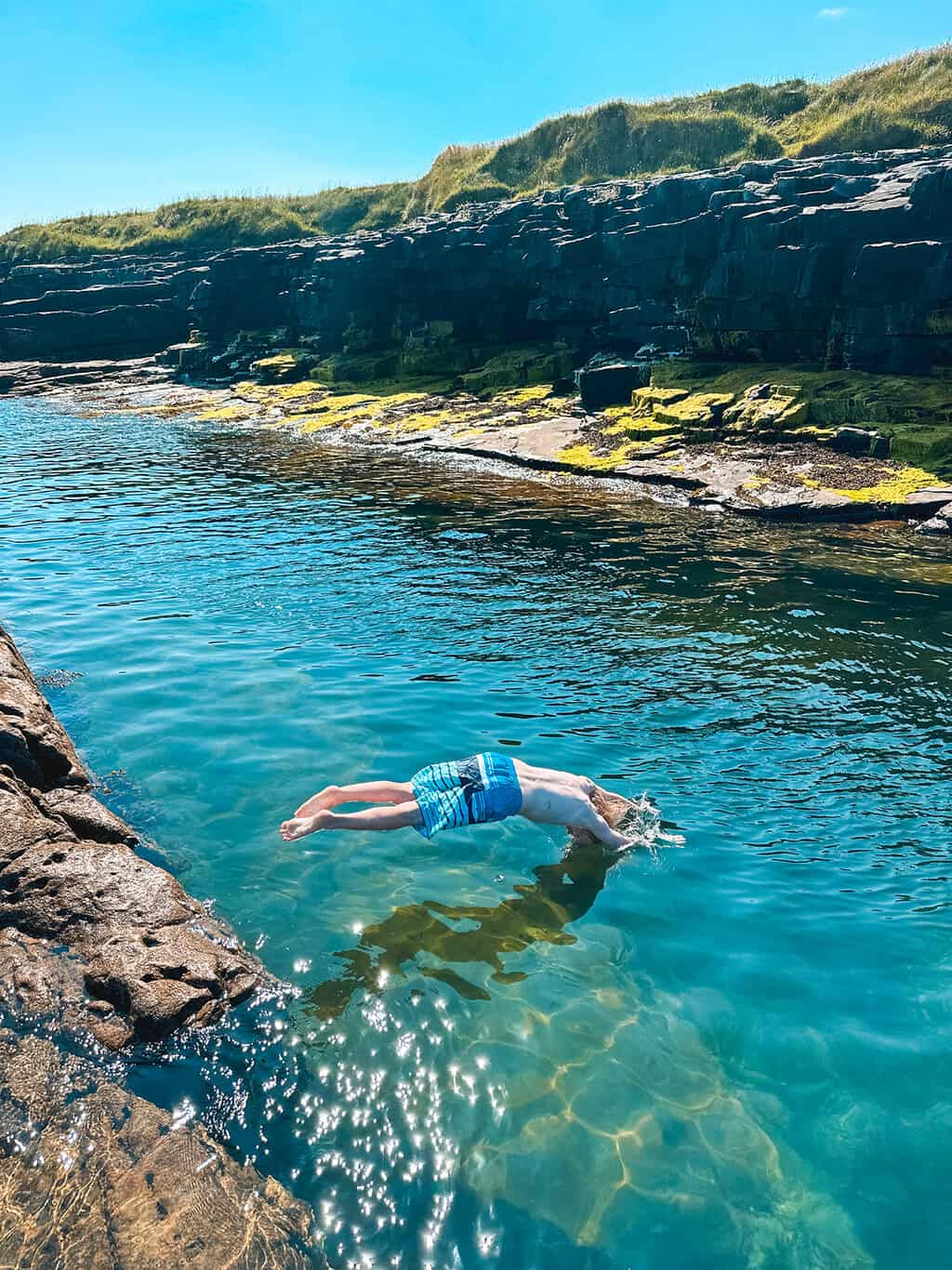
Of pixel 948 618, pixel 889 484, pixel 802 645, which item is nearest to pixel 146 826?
pixel 802 645

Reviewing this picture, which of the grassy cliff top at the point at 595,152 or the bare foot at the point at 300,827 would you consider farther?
the grassy cliff top at the point at 595,152

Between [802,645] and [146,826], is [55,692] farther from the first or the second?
[802,645]

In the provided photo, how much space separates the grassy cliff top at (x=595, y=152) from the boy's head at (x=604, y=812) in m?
67.5

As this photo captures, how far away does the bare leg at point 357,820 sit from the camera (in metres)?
7.75

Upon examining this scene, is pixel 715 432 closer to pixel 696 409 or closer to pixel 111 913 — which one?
pixel 696 409

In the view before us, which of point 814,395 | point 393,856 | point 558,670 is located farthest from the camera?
point 814,395

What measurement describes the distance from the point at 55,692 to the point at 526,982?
8.88 meters

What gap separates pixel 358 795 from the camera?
327 inches

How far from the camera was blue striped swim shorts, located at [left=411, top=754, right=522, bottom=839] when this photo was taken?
8.17 m

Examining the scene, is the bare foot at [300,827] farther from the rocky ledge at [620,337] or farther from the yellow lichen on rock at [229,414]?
the yellow lichen on rock at [229,414]

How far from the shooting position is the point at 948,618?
17172 millimetres

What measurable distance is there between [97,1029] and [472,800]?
11.9 ft

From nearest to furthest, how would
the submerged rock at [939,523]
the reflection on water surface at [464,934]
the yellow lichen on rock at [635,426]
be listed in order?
the reflection on water surface at [464,934], the submerged rock at [939,523], the yellow lichen on rock at [635,426]

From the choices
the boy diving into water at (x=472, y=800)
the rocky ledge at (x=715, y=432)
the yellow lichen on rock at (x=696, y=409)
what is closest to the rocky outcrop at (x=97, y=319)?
the rocky ledge at (x=715, y=432)
